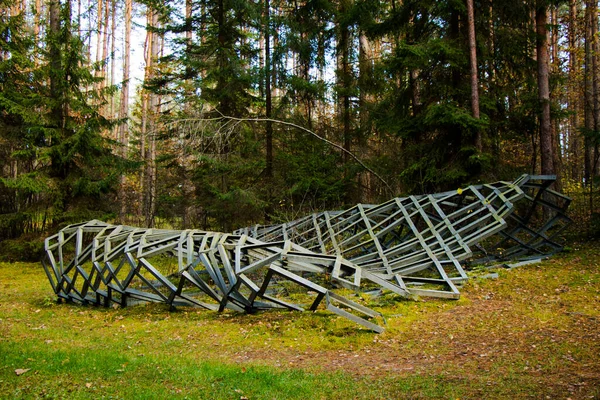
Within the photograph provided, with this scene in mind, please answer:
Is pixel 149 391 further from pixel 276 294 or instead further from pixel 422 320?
pixel 276 294

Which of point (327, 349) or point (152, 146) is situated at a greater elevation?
point (152, 146)

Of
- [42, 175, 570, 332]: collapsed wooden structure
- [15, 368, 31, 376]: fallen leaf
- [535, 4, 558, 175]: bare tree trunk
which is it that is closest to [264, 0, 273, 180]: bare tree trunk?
[42, 175, 570, 332]: collapsed wooden structure

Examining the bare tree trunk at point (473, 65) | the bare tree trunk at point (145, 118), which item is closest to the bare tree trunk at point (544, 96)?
the bare tree trunk at point (473, 65)

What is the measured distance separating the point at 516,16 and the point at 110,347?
41.5 feet

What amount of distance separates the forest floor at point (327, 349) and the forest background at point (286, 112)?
5339 mm

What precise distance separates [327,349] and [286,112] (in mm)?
11713

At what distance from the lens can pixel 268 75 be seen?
14898 millimetres

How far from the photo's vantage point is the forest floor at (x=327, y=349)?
397 cm

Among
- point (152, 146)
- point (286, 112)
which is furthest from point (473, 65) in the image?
point (152, 146)

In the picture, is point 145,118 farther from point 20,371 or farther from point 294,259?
point 20,371

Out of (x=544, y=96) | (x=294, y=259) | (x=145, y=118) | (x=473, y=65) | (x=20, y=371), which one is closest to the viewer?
(x=20, y=371)

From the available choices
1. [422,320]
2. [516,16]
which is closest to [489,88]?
[516,16]

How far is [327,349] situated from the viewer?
550 cm

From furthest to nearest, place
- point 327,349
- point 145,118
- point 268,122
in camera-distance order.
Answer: point 145,118 < point 268,122 < point 327,349
